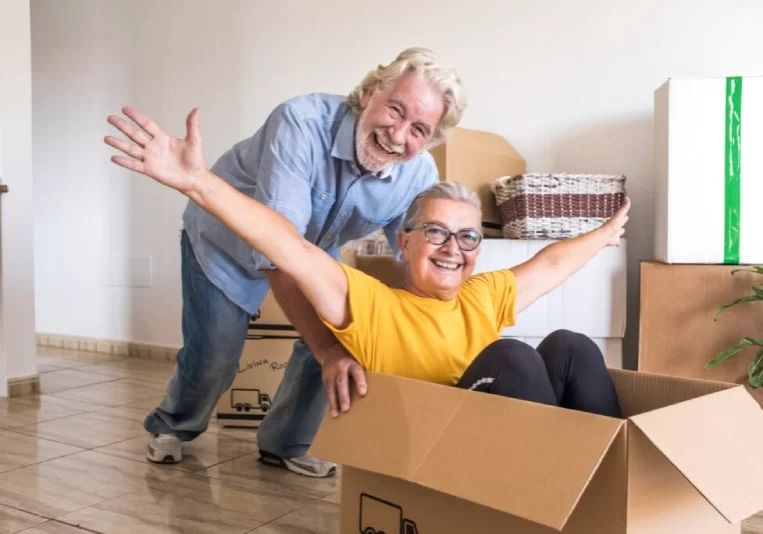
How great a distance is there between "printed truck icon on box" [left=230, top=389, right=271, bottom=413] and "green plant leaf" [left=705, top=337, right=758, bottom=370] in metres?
1.35

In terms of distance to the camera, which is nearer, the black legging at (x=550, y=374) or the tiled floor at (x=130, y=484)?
the black legging at (x=550, y=374)

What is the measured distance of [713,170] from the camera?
7.18 ft

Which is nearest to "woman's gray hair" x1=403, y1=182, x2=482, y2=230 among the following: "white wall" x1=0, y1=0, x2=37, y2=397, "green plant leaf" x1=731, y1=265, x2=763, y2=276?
"green plant leaf" x1=731, y1=265, x2=763, y2=276

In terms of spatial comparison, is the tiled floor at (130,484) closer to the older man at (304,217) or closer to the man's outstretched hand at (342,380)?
the older man at (304,217)

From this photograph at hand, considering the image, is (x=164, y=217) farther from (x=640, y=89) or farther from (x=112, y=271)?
(x=640, y=89)

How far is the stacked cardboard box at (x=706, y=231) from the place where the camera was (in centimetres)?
216

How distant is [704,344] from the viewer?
2193mm

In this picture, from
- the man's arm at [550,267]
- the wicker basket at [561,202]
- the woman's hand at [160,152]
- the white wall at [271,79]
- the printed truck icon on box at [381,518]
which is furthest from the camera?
the white wall at [271,79]

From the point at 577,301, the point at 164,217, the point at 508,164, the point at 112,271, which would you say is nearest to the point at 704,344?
the point at 577,301

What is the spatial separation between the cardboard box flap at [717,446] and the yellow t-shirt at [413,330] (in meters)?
0.48

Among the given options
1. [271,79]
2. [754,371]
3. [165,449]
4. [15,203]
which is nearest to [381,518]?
[165,449]

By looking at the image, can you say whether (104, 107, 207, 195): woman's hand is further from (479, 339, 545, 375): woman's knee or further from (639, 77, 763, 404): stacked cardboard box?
(639, 77, 763, 404): stacked cardboard box

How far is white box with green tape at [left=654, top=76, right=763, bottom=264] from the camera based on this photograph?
2158 mm

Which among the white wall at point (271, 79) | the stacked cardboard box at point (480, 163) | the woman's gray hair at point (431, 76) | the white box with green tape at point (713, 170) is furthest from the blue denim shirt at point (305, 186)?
the white wall at point (271, 79)
